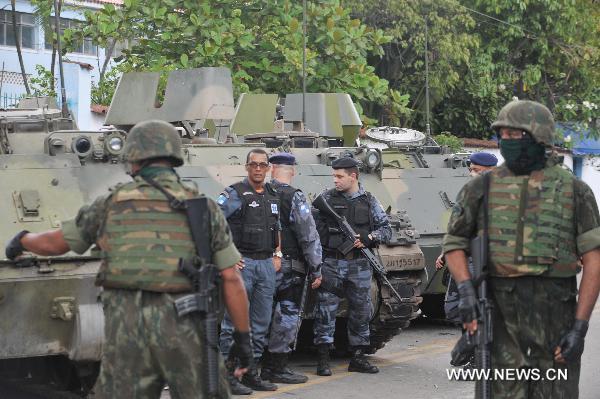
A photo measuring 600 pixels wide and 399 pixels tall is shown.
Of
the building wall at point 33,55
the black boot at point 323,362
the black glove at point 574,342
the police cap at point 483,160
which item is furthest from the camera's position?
the building wall at point 33,55

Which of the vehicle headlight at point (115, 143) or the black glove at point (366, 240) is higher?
the vehicle headlight at point (115, 143)

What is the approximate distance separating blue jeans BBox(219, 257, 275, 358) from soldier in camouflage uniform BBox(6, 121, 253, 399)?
3.70 m

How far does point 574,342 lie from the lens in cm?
570

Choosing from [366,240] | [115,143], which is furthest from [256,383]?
[115,143]

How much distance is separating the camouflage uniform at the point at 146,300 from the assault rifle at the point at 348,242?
4692 mm

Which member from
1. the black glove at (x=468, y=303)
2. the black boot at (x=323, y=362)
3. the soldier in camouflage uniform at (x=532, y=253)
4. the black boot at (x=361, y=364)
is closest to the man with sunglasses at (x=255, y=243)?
the black boot at (x=323, y=362)

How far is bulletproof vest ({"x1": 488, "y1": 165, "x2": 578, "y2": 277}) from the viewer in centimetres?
591

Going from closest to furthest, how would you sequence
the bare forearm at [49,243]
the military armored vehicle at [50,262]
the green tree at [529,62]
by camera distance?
the bare forearm at [49,243], the military armored vehicle at [50,262], the green tree at [529,62]

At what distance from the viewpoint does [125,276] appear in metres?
5.61

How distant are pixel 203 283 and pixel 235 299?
0.66 ft

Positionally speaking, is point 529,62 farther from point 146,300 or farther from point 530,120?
point 146,300

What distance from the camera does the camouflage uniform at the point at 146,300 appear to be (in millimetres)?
5539

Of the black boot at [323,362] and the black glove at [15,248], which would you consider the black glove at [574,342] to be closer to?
the black glove at [15,248]


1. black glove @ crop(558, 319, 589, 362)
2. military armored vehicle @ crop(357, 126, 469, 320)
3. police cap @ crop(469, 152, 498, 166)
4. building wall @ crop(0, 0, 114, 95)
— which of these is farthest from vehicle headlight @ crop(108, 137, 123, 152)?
building wall @ crop(0, 0, 114, 95)
